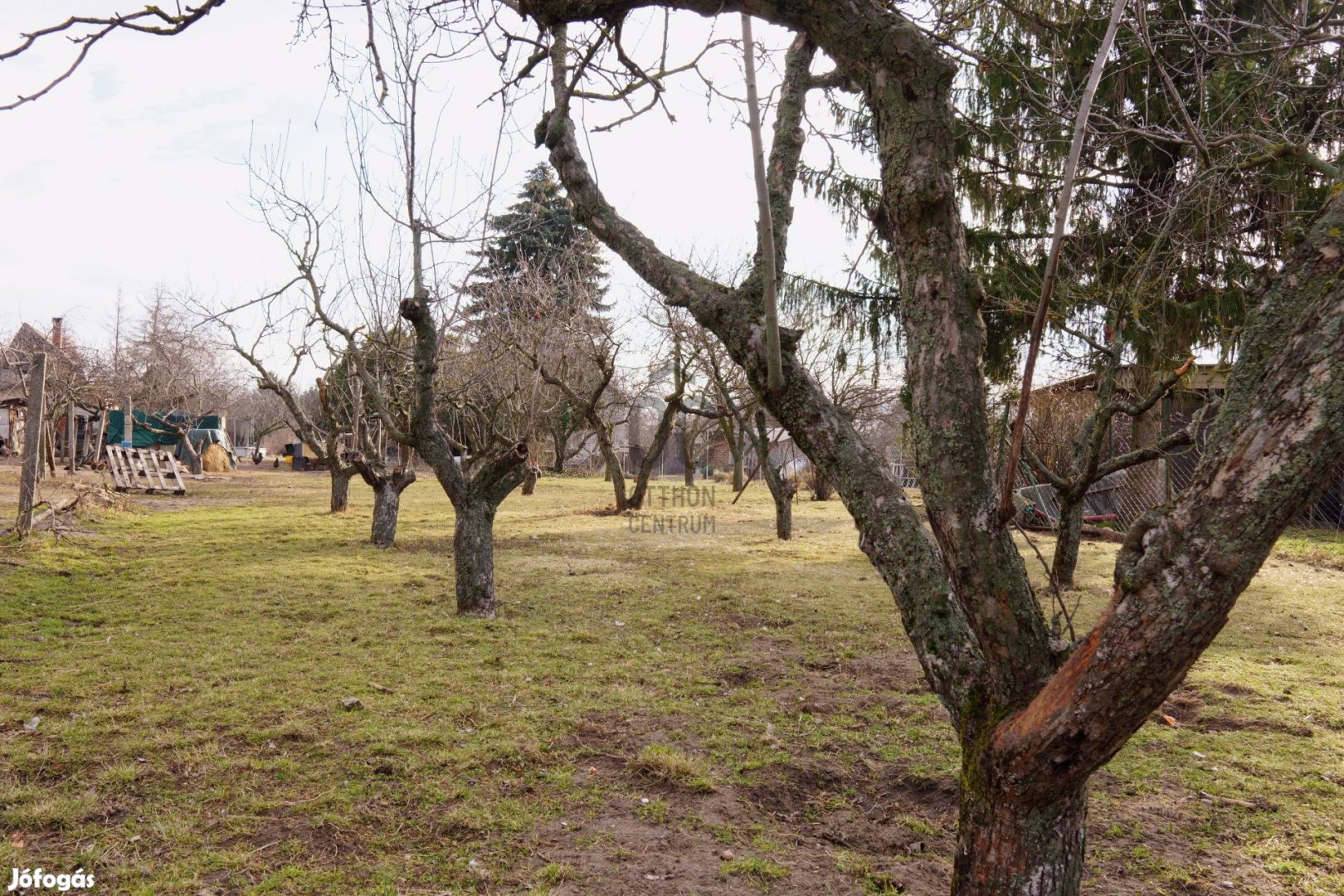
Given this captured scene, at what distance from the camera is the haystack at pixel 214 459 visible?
2581 centimetres

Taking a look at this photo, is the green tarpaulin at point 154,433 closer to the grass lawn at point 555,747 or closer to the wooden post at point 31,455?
the wooden post at point 31,455

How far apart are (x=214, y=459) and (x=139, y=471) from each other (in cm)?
957

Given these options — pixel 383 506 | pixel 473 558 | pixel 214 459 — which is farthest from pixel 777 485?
pixel 214 459

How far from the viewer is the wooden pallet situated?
1577cm

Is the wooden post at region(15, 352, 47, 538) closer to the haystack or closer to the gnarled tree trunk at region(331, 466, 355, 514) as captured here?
the gnarled tree trunk at region(331, 466, 355, 514)

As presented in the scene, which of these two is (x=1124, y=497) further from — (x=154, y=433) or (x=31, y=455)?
(x=154, y=433)

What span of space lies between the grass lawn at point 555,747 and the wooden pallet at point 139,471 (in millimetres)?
9460

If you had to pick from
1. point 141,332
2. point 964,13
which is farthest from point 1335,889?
point 141,332

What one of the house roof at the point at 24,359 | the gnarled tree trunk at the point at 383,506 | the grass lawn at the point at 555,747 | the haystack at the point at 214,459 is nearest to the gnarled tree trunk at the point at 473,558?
the grass lawn at the point at 555,747

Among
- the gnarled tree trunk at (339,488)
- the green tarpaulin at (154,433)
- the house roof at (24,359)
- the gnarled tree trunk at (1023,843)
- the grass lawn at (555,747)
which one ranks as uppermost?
the house roof at (24,359)

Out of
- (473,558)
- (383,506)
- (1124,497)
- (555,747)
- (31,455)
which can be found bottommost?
(555,747)

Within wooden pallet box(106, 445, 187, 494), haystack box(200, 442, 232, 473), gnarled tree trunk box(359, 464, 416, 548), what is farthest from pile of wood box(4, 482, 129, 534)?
haystack box(200, 442, 232, 473)

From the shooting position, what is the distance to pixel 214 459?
26297 mm

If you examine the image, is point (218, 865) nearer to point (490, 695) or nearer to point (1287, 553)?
point (490, 695)
